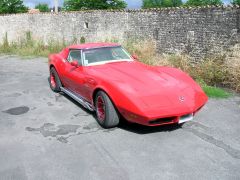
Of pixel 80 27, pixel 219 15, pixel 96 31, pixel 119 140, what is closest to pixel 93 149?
pixel 119 140

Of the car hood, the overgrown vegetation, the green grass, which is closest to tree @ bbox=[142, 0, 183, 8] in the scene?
the overgrown vegetation

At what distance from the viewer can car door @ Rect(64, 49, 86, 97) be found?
625cm

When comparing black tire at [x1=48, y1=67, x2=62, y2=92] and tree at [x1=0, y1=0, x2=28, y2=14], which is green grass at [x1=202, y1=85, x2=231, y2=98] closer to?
black tire at [x1=48, y1=67, x2=62, y2=92]

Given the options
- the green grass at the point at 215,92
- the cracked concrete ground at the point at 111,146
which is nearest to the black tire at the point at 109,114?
the cracked concrete ground at the point at 111,146

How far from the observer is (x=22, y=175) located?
13.4 feet

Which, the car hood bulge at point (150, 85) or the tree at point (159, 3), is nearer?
the car hood bulge at point (150, 85)

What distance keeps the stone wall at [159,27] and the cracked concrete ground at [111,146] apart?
434 centimetres

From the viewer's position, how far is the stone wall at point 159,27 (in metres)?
10.7

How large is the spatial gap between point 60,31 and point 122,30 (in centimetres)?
531

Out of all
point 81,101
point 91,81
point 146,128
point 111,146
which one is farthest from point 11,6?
point 111,146

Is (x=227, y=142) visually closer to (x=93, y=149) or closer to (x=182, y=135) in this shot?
(x=182, y=135)

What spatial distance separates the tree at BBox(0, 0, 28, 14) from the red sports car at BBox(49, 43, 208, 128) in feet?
103

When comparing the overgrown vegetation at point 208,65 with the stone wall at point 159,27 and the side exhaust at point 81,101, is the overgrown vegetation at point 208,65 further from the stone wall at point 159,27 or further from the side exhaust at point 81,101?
the side exhaust at point 81,101

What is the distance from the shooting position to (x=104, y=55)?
6660mm
